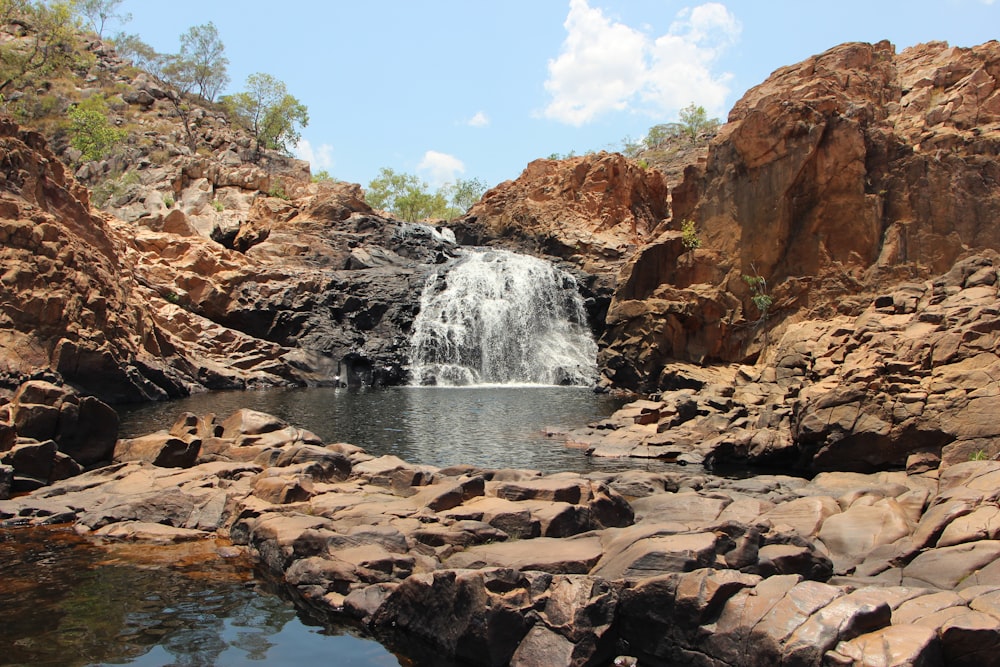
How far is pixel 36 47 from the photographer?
6675 cm

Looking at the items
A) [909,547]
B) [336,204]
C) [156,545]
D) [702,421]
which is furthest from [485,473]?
[336,204]

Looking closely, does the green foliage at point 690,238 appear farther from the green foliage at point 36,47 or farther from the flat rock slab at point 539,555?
the green foliage at point 36,47

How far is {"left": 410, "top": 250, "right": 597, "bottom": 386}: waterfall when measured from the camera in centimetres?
4434

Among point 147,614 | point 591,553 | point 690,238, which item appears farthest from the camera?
point 690,238

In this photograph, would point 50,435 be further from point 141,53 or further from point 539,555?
point 141,53

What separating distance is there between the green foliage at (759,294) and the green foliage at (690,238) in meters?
3.57

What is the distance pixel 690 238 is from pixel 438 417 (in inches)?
749

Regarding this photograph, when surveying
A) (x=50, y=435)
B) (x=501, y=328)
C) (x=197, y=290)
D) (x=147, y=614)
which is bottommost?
(x=147, y=614)

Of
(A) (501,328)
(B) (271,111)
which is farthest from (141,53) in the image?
(A) (501,328)

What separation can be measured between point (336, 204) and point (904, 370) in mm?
46563

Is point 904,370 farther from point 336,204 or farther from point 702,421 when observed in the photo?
point 336,204

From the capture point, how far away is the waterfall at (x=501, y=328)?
44.3 m

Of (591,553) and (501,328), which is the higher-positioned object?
(501,328)

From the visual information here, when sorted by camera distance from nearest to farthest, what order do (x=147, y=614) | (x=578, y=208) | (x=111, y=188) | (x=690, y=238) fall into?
(x=147, y=614) → (x=690, y=238) → (x=111, y=188) → (x=578, y=208)
